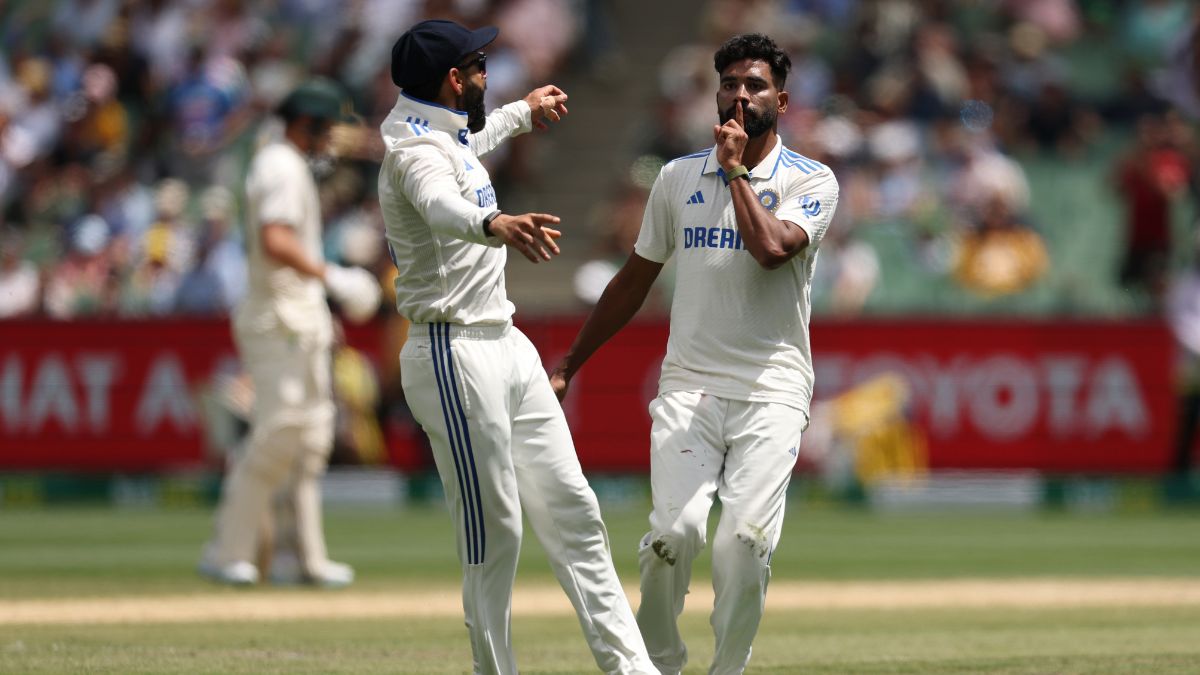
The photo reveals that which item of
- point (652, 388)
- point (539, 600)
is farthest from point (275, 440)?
point (652, 388)

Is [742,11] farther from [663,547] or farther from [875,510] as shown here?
[663,547]

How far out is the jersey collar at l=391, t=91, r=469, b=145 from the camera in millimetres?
6656

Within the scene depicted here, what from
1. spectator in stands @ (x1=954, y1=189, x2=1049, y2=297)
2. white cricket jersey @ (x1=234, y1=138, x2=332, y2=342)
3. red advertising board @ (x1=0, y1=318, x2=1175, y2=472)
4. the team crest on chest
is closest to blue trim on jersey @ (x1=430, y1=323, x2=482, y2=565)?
the team crest on chest

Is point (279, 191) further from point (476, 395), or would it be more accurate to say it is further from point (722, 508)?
point (722, 508)

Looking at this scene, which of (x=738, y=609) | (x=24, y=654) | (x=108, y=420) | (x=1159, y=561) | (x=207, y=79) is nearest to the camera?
(x=738, y=609)

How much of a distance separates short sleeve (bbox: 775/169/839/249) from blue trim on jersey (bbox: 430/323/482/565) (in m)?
1.21

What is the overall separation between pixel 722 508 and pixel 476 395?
2.90ft

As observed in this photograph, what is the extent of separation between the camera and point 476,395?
6.52m

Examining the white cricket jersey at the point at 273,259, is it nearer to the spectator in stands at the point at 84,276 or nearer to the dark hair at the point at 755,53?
the dark hair at the point at 755,53

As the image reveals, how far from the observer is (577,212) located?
2158 centimetres

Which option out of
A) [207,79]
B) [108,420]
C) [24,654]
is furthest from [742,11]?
[24,654]

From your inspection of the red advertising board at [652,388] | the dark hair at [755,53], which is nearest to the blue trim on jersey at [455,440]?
the dark hair at [755,53]

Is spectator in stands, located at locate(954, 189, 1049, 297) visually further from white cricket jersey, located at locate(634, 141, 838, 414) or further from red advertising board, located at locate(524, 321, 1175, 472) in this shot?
white cricket jersey, located at locate(634, 141, 838, 414)

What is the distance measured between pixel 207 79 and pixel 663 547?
16709 mm
